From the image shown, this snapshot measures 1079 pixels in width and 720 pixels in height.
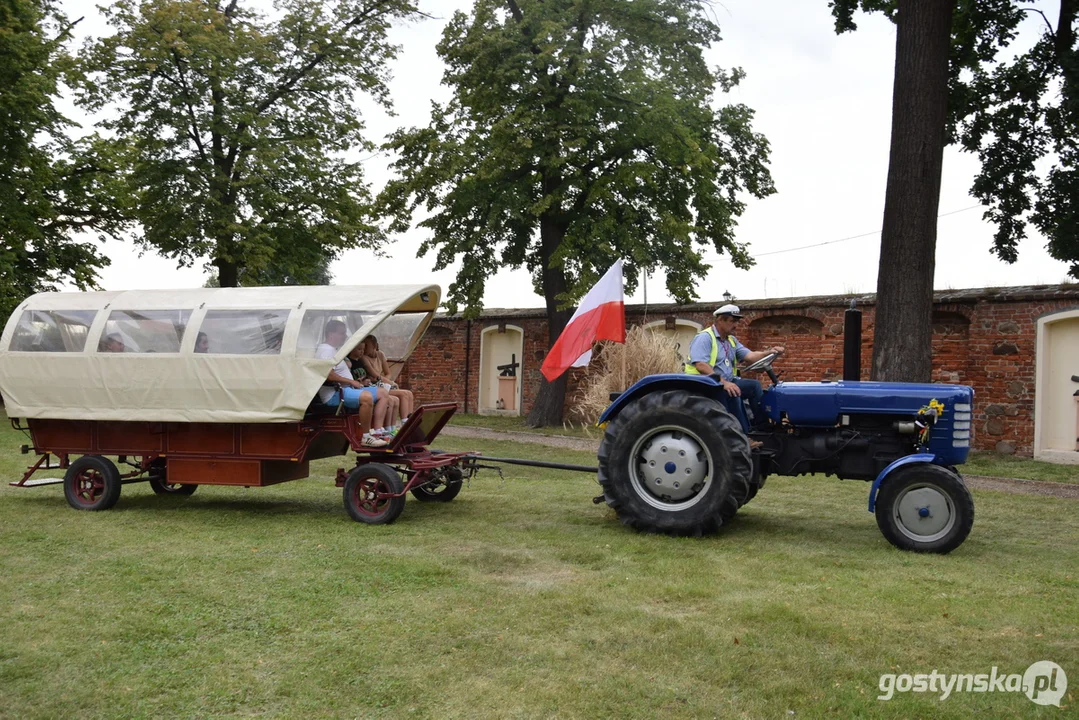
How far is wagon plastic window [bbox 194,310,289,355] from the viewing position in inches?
338

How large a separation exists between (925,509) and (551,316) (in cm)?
1497

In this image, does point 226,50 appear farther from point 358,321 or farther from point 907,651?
point 907,651

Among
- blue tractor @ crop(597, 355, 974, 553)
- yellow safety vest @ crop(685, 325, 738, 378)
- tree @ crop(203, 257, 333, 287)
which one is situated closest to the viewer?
blue tractor @ crop(597, 355, 974, 553)

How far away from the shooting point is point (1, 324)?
25.5m

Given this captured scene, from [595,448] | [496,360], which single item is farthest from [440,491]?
[496,360]

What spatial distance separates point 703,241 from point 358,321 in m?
14.3

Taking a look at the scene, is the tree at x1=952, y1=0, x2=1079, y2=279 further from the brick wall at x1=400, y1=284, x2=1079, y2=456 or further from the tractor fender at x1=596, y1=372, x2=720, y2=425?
the tractor fender at x1=596, y1=372, x2=720, y2=425

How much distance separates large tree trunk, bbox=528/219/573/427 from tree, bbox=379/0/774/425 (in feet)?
0.09

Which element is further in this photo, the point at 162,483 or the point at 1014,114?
the point at 1014,114

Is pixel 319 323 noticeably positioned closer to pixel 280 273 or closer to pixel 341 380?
pixel 341 380

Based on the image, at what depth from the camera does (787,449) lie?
8109 millimetres

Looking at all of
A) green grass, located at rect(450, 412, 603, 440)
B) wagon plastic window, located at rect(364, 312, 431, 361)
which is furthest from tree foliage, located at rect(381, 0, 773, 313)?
wagon plastic window, located at rect(364, 312, 431, 361)

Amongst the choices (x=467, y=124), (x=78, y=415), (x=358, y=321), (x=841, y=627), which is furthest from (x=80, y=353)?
(x=467, y=124)

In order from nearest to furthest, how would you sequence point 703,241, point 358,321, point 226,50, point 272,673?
point 272,673 < point 358,321 < point 703,241 < point 226,50
